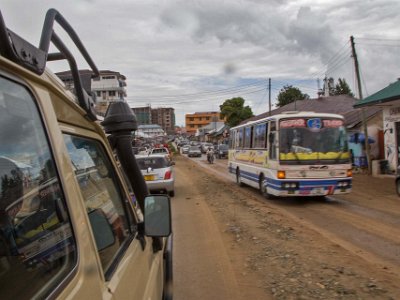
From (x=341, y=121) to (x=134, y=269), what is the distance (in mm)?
12109

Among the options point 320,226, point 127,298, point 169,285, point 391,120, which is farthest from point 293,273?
point 391,120

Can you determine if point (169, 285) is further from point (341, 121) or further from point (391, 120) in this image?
point (391, 120)

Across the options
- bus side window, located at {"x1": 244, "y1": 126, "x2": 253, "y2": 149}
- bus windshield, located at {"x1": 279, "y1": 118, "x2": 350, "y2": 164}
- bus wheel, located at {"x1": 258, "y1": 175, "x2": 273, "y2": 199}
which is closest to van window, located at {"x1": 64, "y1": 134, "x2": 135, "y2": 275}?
bus windshield, located at {"x1": 279, "y1": 118, "x2": 350, "y2": 164}

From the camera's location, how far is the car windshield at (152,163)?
1562 cm

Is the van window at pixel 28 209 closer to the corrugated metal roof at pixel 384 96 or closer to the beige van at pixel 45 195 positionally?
the beige van at pixel 45 195

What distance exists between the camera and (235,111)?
73.2 m

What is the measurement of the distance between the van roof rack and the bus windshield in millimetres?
10773

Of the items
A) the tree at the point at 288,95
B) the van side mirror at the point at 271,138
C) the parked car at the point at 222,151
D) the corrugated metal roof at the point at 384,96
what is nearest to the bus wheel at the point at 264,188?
the van side mirror at the point at 271,138

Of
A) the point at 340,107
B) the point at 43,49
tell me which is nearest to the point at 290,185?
the point at 43,49

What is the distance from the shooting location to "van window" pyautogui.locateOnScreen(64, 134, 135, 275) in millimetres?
2080

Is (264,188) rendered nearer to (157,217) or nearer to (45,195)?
(157,217)

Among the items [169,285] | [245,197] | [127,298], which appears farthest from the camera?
[245,197]

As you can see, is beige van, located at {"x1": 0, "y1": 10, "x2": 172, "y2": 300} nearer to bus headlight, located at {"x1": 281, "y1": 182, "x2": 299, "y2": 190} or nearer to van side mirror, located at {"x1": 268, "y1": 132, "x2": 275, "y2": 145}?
bus headlight, located at {"x1": 281, "y1": 182, "x2": 299, "y2": 190}

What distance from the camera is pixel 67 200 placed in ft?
5.25
